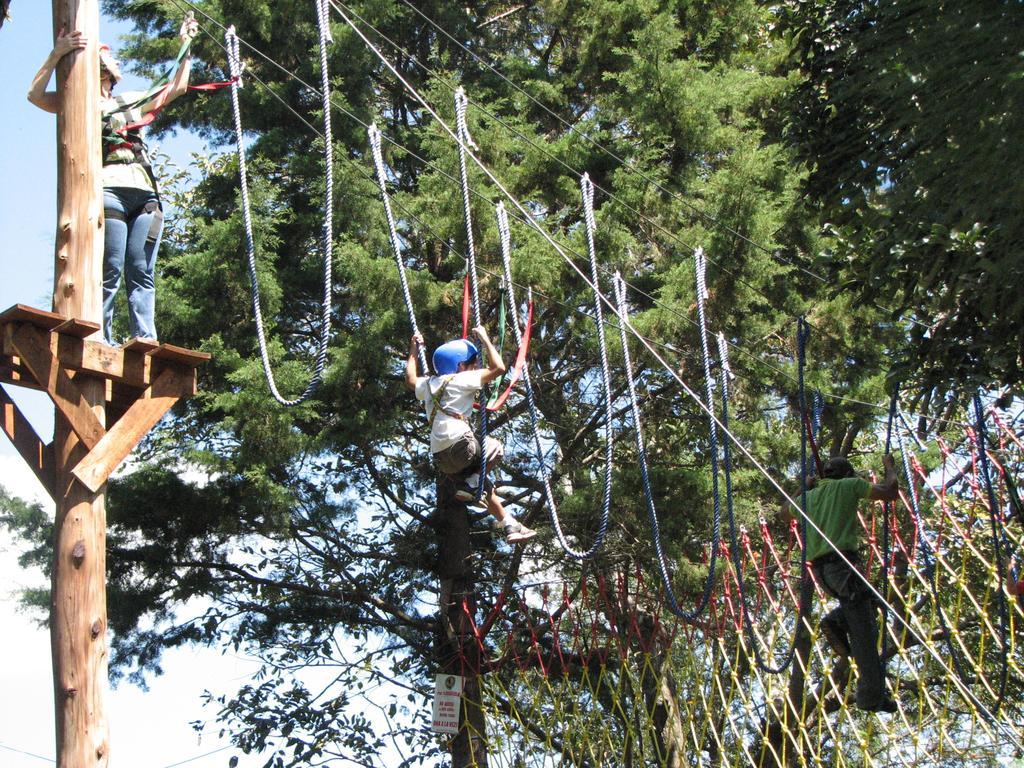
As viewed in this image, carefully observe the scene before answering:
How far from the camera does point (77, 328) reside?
3615 millimetres

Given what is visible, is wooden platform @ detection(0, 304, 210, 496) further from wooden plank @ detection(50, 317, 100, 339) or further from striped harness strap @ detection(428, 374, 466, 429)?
striped harness strap @ detection(428, 374, 466, 429)

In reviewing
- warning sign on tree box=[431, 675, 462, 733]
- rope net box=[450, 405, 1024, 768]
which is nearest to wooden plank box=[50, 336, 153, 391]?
rope net box=[450, 405, 1024, 768]

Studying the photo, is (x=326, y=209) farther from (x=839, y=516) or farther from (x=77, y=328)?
(x=839, y=516)

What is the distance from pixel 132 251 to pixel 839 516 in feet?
9.85

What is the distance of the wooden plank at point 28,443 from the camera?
12.0ft

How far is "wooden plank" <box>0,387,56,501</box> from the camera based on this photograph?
365cm

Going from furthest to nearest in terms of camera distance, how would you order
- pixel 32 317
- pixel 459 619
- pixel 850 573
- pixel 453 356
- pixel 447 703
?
pixel 459 619 → pixel 447 703 → pixel 850 573 → pixel 453 356 → pixel 32 317

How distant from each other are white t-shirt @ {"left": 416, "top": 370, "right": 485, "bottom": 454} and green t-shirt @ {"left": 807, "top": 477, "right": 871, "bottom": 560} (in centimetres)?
161

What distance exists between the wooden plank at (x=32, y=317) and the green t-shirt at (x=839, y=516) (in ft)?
10.3

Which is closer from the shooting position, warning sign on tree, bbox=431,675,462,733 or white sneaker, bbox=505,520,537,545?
white sneaker, bbox=505,520,537,545

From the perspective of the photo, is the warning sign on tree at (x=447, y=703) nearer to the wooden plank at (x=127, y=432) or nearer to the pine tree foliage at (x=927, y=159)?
the pine tree foliage at (x=927, y=159)

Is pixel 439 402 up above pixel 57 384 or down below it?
above

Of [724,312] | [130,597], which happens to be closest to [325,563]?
[130,597]

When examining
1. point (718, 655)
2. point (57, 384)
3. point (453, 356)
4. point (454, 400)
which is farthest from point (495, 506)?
point (718, 655)
